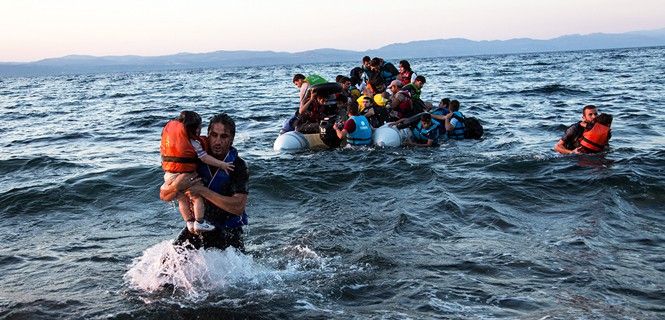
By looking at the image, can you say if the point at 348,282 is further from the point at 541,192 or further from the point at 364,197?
the point at 541,192

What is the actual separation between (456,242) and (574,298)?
199cm

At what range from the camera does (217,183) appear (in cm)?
548

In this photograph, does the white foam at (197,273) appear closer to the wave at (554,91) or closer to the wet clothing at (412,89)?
the wet clothing at (412,89)

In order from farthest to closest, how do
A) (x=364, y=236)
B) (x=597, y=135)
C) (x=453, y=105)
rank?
(x=453, y=105) → (x=597, y=135) → (x=364, y=236)

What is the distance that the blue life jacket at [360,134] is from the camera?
554 inches

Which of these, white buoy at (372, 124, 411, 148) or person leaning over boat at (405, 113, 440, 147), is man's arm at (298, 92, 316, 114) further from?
person leaning over boat at (405, 113, 440, 147)

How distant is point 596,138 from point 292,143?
647cm

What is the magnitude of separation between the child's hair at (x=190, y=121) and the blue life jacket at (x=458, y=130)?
35.5ft

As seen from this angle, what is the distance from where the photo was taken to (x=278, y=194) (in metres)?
10.7

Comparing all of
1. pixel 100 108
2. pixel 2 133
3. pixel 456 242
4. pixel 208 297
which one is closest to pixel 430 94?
pixel 100 108

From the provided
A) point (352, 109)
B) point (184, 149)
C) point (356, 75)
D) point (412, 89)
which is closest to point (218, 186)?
point (184, 149)

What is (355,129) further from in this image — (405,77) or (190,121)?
(190,121)

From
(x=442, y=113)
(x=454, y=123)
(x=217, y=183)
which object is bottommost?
(x=454, y=123)

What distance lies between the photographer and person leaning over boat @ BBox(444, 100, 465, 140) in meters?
15.1
